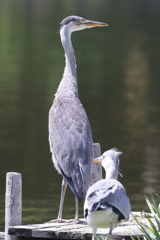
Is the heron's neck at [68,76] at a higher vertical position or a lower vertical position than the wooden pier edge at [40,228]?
higher

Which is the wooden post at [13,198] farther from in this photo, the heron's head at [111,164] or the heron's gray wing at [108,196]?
the heron's gray wing at [108,196]

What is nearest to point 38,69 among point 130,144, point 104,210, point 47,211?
point 130,144

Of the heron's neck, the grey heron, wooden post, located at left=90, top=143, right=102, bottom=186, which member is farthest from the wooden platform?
the heron's neck

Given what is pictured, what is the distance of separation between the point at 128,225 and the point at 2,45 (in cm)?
2879

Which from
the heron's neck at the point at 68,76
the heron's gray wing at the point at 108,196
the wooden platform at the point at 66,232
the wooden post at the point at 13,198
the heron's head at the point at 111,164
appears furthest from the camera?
the heron's neck at the point at 68,76

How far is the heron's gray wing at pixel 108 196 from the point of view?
5.00m

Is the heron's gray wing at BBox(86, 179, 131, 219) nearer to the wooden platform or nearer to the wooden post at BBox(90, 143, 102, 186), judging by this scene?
the wooden platform

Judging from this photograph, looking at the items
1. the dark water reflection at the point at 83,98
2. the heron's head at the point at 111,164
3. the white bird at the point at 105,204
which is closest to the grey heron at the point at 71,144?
the heron's head at the point at 111,164

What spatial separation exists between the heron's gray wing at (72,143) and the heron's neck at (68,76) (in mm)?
368

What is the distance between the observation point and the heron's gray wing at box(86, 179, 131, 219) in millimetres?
4996

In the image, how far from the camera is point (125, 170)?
539 inches

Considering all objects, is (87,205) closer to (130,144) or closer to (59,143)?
(59,143)

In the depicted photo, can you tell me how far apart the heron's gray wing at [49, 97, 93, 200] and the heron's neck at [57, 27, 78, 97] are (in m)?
0.37

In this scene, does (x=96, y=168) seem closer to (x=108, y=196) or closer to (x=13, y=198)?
(x=13, y=198)
